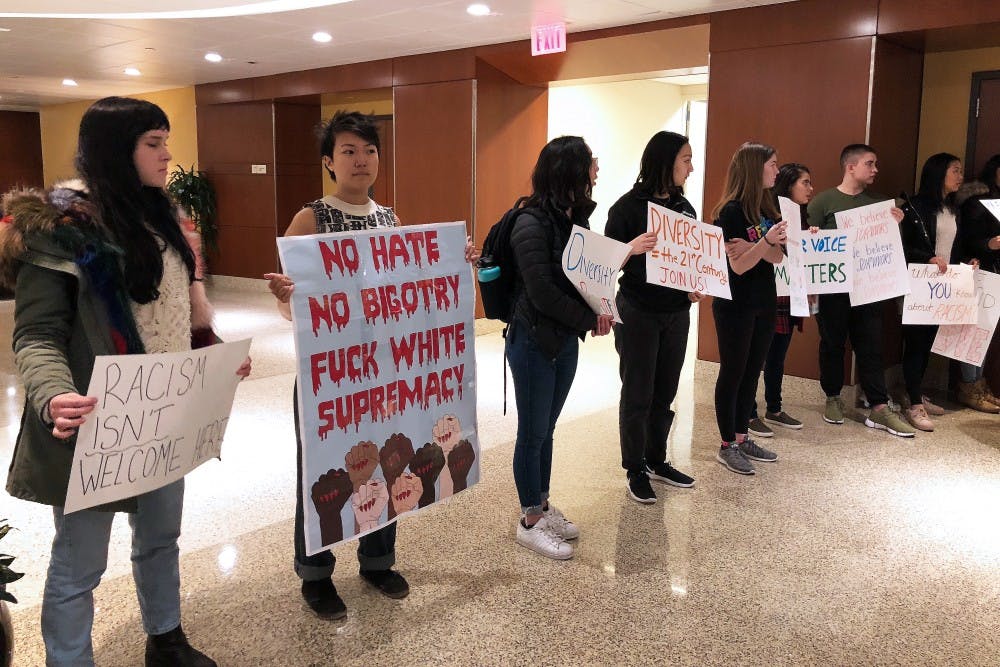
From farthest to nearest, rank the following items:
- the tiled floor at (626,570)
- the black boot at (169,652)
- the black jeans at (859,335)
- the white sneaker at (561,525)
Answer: the black jeans at (859,335)
the white sneaker at (561,525)
the tiled floor at (626,570)
the black boot at (169,652)

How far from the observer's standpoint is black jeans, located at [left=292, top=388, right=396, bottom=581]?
2301mm

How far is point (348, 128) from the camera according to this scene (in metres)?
2.20

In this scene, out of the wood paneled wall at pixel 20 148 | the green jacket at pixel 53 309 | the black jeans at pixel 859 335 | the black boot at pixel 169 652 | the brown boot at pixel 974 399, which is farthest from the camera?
the wood paneled wall at pixel 20 148

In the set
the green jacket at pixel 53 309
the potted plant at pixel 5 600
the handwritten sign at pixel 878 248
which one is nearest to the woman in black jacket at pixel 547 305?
the green jacket at pixel 53 309

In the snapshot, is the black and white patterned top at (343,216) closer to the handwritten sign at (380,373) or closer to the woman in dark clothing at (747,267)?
the handwritten sign at (380,373)

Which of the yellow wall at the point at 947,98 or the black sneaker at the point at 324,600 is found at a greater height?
the yellow wall at the point at 947,98

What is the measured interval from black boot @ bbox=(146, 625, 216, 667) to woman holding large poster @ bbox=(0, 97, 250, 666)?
0.69ft

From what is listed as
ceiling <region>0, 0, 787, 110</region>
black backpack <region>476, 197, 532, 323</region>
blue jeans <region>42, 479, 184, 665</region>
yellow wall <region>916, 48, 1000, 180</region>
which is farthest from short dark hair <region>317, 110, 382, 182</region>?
yellow wall <region>916, 48, 1000, 180</region>

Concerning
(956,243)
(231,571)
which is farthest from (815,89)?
(231,571)

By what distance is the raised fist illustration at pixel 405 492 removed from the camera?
2.24 meters

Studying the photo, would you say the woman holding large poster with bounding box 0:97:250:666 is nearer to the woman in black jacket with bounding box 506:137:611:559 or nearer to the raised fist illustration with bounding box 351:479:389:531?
the raised fist illustration with bounding box 351:479:389:531

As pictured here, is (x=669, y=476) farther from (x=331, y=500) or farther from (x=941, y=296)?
(x=941, y=296)

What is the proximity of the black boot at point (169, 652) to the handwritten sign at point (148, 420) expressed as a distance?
49 centimetres

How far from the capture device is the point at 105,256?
1.68 m
